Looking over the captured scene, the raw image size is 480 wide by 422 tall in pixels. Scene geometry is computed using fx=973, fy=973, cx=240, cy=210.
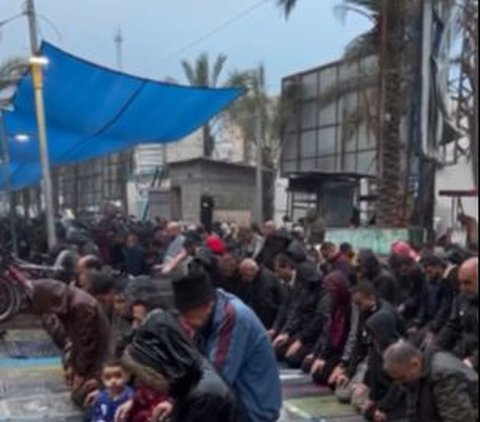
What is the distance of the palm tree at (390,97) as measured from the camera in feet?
64.4

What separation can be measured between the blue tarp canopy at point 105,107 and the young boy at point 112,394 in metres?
Result: 7.48

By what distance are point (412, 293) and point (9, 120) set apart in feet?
36.2

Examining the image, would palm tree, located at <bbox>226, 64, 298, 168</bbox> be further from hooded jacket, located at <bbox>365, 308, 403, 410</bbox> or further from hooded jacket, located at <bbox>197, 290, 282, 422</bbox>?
hooded jacket, located at <bbox>197, 290, 282, 422</bbox>

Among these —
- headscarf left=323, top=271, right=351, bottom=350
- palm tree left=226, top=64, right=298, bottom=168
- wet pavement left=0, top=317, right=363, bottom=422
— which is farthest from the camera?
palm tree left=226, top=64, right=298, bottom=168

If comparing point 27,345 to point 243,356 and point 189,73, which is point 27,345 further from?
point 189,73

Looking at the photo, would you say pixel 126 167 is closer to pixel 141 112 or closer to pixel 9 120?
pixel 9 120

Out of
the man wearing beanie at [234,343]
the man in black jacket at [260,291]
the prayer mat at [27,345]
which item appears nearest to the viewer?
the man wearing beanie at [234,343]

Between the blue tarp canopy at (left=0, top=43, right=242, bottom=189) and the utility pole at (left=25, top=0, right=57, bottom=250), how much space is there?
27cm

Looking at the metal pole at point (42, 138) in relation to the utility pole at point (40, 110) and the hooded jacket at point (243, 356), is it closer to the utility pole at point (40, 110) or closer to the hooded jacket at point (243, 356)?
the utility pole at point (40, 110)

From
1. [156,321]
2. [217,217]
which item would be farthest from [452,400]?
[217,217]

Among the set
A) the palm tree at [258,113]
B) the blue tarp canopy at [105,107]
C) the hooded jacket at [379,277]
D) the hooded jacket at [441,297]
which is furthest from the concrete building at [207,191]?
the hooded jacket at [441,297]

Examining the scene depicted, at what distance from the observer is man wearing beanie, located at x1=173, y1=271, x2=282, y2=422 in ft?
15.2

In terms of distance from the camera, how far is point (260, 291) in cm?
1116

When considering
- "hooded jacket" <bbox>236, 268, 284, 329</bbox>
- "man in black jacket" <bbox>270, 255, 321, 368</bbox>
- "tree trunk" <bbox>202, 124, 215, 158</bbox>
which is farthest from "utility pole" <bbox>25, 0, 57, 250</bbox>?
"tree trunk" <bbox>202, 124, 215, 158</bbox>
